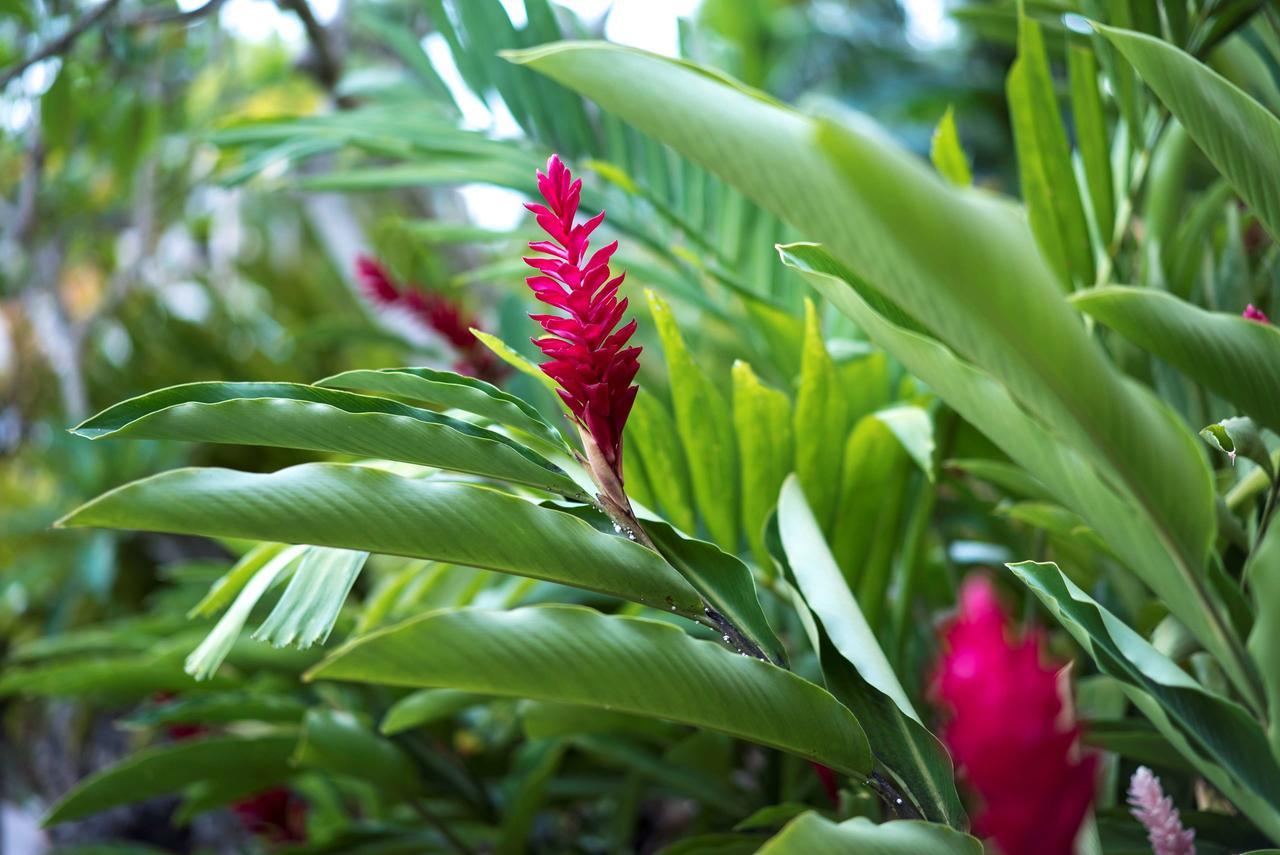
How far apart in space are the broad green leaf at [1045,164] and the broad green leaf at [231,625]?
18.2 inches

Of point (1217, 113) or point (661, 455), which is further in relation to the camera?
point (661, 455)

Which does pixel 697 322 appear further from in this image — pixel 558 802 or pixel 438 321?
pixel 558 802

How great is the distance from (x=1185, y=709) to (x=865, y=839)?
162mm

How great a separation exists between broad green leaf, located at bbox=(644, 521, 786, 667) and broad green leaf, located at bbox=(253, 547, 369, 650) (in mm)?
118

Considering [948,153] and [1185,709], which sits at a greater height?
[948,153]

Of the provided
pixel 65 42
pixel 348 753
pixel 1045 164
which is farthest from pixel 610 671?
pixel 65 42

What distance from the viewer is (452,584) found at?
2.10 ft

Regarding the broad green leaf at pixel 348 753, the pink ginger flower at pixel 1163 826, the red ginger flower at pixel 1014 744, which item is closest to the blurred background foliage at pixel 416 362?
the broad green leaf at pixel 348 753

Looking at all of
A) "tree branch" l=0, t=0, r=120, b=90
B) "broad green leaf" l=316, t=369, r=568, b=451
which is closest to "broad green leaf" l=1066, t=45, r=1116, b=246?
"broad green leaf" l=316, t=369, r=568, b=451

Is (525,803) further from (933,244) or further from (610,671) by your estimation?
(933,244)

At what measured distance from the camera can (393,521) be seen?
1.16 feet

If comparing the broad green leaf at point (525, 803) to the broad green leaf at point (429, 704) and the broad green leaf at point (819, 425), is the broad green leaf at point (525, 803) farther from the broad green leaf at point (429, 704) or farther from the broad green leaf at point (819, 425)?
the broad green leaf at point (819, 425)

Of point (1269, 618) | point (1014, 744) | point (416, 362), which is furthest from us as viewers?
point (416, 362)

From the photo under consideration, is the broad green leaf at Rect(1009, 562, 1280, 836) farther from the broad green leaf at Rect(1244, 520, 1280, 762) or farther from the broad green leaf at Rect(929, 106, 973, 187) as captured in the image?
the broad green leaf at Rect(929, 106, 973, 187)
